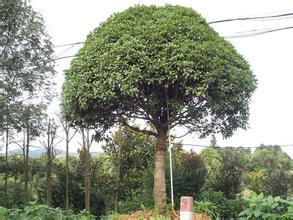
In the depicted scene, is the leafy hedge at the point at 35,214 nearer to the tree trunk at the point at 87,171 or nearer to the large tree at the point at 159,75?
the large tree at the point at 159,75

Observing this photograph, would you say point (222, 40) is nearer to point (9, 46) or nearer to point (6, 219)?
point (6, 219)

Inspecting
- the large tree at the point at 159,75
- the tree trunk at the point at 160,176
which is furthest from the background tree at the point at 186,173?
the large tree at the point at 159,75

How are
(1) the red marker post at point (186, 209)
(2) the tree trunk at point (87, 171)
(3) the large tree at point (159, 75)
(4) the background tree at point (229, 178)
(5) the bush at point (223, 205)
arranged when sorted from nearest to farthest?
(1) the red marker post at point (186, 209)
(3) the large tree at point (159, 75)
(5) the bush at point (223, 205)
(2) the tree trunk at point (87, 171)
(4) the background tree at point (229, 178)

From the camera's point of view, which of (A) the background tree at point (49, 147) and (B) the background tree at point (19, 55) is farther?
(A) the background tree at point (49, 147)

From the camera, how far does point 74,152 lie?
50.0ft

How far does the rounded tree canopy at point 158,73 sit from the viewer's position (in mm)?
5676

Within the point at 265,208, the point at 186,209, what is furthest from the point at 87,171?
the point at 186,209

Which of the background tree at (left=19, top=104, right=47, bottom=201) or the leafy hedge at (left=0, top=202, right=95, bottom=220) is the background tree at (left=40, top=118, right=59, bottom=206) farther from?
the leafy hedge at (left=0, top=202, right=95, bottom=220)

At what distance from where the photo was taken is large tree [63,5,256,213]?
5.68 m

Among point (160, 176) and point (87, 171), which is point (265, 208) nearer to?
point (160, 176)

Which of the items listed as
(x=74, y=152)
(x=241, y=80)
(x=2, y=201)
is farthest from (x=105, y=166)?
(x=241, y=80)

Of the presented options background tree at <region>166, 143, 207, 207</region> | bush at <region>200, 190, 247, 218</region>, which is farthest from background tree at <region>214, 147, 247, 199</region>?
bush at <region>200, 190, 247, 218</region>

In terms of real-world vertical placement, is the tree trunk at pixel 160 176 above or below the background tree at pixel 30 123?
below

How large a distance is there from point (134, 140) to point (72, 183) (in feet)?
7.89
